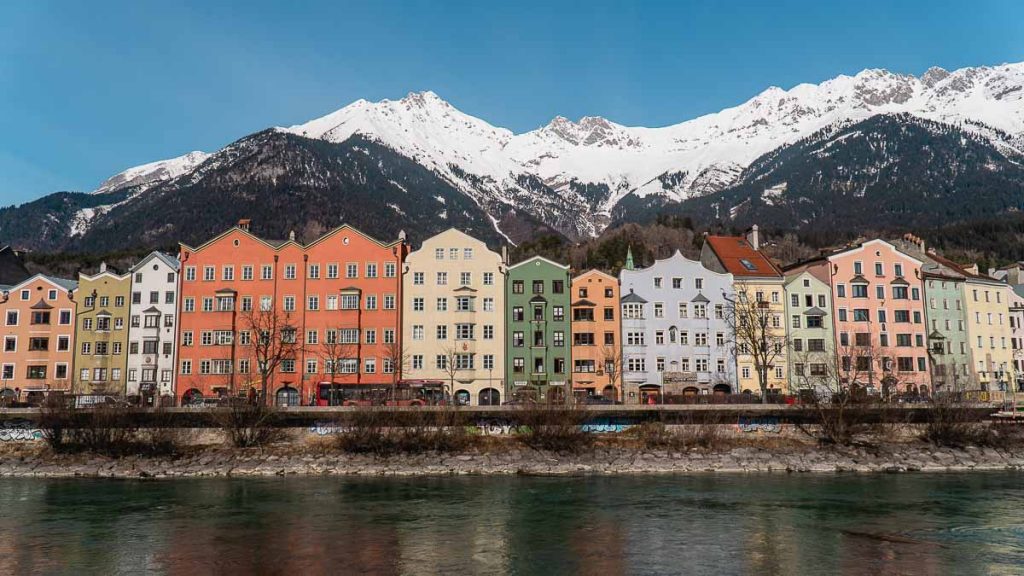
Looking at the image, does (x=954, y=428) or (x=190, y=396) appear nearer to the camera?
(x=954, y=428)

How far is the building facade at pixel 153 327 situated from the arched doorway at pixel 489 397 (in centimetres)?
2920

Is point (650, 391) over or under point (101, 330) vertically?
under

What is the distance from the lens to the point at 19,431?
60656mm

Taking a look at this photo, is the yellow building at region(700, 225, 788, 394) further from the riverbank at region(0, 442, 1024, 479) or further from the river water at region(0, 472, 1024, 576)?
the river water at region(0, 472, 1024, 576)

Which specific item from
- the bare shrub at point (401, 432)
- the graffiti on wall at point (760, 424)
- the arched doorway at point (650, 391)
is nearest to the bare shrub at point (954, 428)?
the graffiti on wall at point (760, 424)

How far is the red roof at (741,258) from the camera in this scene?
80.1 metres

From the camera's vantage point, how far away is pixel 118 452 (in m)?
58.0

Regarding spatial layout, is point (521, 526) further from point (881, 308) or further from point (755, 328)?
point (881, 308)

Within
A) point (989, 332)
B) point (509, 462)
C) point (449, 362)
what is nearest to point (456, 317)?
point (449, 362)

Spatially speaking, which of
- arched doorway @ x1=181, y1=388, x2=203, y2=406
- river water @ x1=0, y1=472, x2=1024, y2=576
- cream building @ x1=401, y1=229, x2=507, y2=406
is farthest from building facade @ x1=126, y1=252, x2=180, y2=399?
river water @ x1=0, y1=472, x2=1024, y2=576

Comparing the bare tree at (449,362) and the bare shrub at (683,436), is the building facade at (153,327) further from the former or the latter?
the bare shrub at (683,436)

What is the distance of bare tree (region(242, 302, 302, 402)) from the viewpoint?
7206cm

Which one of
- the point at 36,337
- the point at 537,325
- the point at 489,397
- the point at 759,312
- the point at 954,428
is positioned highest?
the point at 759,312

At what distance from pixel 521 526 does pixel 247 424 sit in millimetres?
31624
